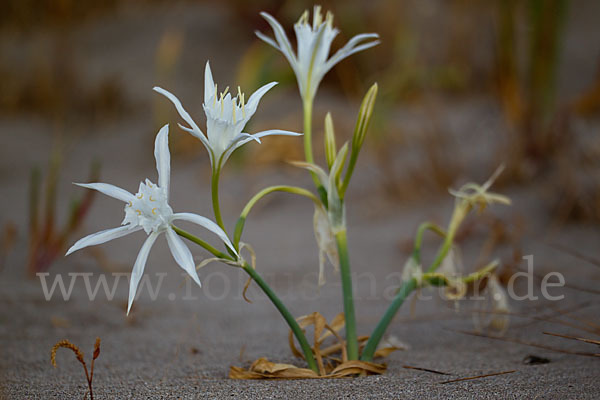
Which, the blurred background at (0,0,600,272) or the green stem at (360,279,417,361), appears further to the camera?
the blurred background at (0,0,600,272)

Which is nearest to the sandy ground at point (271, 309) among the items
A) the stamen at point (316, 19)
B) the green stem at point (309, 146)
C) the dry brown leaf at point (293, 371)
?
the dry brown leaf at point (293, 371)

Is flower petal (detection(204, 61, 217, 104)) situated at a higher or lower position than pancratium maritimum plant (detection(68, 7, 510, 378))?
higher

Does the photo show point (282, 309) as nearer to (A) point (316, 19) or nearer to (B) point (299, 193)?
(B) point (299, 193)

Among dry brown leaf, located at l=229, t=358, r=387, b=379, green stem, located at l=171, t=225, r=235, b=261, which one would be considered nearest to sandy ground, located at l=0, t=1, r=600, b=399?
dry brown leaf, located at l=229, t=358, r=387, b=379

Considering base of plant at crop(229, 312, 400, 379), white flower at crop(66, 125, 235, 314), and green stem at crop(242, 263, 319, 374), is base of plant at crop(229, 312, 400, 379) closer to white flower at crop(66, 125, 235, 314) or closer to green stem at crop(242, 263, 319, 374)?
green stem at crop(242, 263, 319, 374)

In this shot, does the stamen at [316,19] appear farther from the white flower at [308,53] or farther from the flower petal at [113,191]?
the flower petal at [113,191]

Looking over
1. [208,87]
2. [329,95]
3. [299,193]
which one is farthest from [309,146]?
[329,95]
